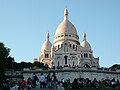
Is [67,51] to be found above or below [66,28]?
below

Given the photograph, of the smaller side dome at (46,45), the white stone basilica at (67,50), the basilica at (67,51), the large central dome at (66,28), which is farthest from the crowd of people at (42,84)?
the smaller side dome at (46,45)

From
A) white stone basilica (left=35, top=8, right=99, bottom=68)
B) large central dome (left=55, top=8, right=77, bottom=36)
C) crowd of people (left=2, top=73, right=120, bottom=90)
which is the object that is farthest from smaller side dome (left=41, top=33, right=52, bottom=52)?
crowd of people (left=2, top=73, right=120, bottom=90)

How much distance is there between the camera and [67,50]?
10325 centimetres

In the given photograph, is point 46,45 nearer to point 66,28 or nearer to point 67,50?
point 66,28

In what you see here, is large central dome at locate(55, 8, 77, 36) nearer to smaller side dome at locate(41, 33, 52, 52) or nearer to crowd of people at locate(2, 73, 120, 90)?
smaller side dome at locate(41, 33, 52, 52)

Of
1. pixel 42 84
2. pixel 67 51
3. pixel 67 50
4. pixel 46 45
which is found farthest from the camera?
pixel 46 45

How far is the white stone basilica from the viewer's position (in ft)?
336

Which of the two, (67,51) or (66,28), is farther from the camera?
(66,28)

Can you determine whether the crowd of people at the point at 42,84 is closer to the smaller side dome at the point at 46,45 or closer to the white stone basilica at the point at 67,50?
the white stone basilica at the point at 67,50

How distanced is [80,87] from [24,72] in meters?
44.9

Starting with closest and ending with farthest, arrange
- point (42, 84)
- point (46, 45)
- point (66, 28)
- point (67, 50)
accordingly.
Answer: point (42, 84), point (67, 50), point (66, 28), point (46, 45)

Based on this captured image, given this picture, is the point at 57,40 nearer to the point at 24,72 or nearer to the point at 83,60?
the point at 83,60

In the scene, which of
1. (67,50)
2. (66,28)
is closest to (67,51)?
(67,50)

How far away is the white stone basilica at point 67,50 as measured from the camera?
102 m
